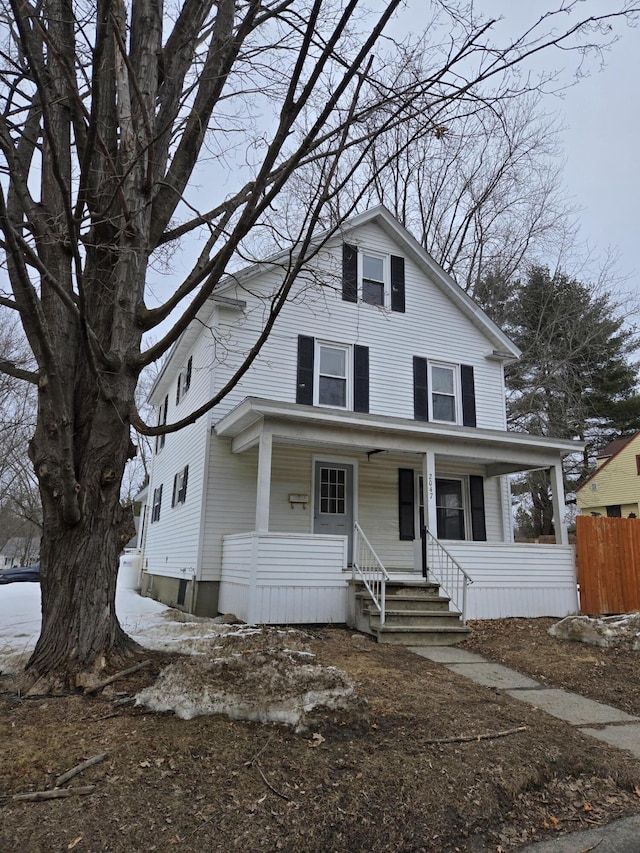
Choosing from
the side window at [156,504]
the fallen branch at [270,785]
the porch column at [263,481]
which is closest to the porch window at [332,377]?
the porch column at [263,481]

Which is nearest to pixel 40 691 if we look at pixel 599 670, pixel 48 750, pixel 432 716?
pixel 48 750

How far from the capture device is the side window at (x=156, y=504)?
50.2 feet

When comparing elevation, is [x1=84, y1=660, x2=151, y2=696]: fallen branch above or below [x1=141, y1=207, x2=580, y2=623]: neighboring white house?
below

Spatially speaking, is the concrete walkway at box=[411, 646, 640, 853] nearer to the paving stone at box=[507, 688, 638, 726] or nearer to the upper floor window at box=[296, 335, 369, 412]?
the paving stone at box=[507, 688, 638, 726]

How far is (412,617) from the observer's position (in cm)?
774

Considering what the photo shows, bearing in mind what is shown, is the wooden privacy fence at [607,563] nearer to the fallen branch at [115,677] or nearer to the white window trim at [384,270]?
the white window trim at [384,270]

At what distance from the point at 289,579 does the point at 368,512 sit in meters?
3.21

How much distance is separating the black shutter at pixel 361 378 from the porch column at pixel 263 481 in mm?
2948

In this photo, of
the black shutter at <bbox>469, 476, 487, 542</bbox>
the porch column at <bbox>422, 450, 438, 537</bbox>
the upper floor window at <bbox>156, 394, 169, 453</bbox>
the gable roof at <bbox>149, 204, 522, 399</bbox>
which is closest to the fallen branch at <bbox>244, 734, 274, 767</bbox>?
the porch column at <bbox>422, 450, 438, 537</bbox>

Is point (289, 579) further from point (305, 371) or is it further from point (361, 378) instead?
point (361, 378)

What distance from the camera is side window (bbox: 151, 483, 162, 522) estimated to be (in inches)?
602

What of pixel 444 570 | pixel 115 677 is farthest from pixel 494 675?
pixel 115 677

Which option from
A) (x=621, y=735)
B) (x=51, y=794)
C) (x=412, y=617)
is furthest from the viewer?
(x=412, y=617)

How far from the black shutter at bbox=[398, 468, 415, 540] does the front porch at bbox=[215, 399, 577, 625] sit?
0.9 inches
